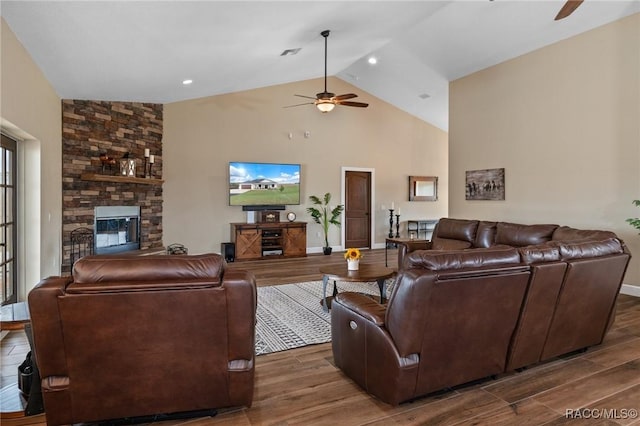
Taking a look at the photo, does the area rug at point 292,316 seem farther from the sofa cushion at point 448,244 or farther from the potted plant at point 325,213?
the potted plant at point 325,213

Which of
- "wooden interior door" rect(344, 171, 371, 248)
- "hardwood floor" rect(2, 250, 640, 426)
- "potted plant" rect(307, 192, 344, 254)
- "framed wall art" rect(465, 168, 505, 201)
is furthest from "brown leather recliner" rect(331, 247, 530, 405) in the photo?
"wooden interior door" rect(344, 171, 371, 248)

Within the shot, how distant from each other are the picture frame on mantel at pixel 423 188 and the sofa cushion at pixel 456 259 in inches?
306

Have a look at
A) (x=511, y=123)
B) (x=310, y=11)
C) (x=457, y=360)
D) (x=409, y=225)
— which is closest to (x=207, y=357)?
(x=457, y=360)

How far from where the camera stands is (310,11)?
438 cm

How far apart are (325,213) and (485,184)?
355 cm

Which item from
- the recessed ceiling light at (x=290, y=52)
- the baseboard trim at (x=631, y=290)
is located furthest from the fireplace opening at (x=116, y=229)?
the baseboard trim at (x=631, y=290)

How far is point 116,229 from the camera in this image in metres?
6.50

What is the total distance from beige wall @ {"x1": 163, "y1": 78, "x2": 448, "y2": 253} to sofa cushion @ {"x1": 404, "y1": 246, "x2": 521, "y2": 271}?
623 centimetres

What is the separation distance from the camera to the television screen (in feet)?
25.7

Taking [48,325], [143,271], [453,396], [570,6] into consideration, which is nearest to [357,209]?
[570,6]

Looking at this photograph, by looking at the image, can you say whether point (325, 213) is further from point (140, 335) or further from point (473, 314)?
point (140, 335)

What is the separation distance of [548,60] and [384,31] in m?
2.55

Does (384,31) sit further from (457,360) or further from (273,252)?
(457,360)

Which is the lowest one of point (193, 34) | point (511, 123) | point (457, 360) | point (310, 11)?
point (457, 360)
